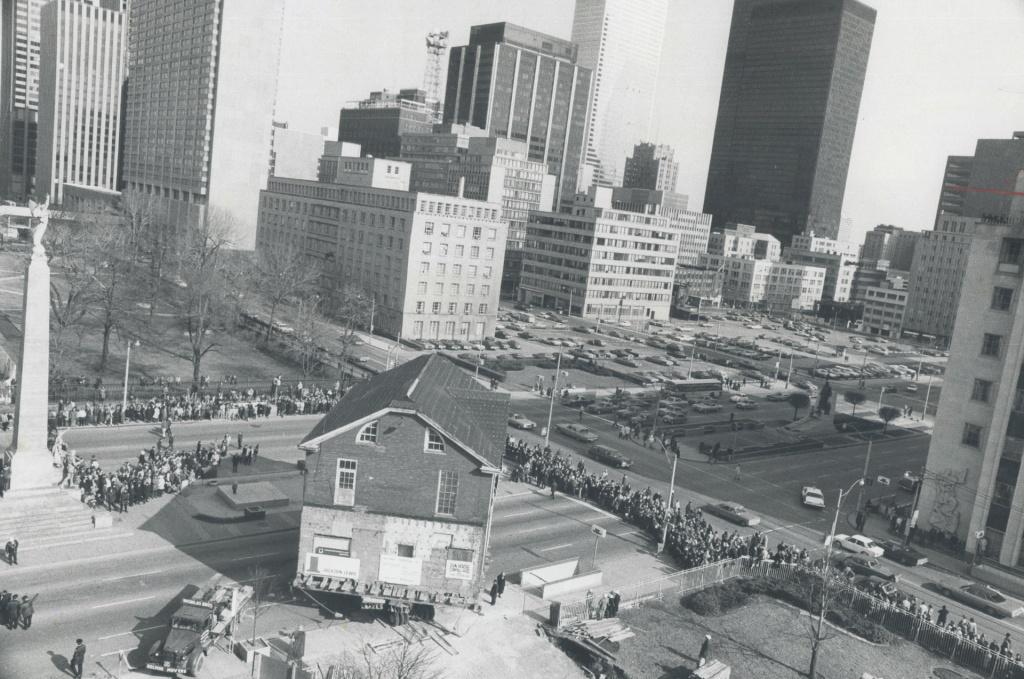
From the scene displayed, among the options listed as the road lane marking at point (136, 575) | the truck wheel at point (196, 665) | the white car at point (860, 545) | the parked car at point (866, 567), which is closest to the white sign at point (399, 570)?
the truck wheel at point (196, 665)

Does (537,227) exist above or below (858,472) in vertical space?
above

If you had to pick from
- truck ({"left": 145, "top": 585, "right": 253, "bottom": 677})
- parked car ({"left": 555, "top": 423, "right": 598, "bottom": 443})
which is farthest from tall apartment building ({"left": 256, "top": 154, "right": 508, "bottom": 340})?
truck ({"left": 145, "top": 585, "right": 253, "bottom": 677})

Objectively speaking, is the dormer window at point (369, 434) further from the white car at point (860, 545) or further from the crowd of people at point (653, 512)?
the white car at point (860, 545)

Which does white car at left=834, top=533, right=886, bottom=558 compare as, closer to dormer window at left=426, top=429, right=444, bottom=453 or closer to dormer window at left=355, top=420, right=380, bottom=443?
dormer window at left=426, top=429, right=444, bottom=453

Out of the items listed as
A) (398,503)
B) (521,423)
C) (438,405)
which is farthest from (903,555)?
(398,503)

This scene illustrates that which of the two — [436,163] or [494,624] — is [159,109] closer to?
[436,163]

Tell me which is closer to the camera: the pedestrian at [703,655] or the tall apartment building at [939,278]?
the pedestrian at [703,655]

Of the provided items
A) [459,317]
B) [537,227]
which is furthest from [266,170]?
[459,317]
